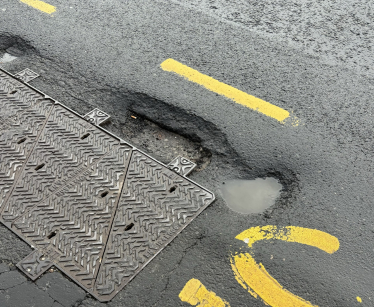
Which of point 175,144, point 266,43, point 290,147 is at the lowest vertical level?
point 175,144

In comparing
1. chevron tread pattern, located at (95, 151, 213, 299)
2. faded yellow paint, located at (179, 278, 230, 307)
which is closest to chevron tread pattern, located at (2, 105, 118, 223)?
chevron tread pattern, located at (95, 151, 213, 299)

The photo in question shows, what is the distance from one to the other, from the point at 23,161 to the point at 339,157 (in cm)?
276

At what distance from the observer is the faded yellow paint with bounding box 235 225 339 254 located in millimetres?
A: 2648

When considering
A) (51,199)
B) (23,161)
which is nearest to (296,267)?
(51,199)

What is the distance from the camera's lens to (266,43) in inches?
174

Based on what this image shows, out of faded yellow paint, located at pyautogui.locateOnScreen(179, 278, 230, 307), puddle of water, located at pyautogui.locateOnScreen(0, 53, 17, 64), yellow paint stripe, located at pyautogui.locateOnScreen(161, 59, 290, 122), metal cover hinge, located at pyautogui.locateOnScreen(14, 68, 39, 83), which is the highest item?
yellow paint stripe, located at pyautogui.locateOnScreen(161, 59, 290, 122)

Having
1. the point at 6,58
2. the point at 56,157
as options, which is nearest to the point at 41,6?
the point at 6,58

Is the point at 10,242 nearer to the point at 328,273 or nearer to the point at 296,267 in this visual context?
the point at 296,267

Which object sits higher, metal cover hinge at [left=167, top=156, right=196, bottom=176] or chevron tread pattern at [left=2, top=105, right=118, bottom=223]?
metal cover hinge at [left=167, top=156, right=196, bottom=176]

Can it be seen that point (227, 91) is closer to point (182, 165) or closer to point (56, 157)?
point (182, 165)

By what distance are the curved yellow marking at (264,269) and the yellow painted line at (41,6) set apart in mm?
4058

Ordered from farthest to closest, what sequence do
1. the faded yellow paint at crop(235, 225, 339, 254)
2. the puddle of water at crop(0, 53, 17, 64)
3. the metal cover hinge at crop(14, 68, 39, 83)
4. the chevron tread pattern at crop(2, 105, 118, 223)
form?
1. the puddle of water at crop(0, 53, 17, 64)
2. the metal cover hinge at crop(14, 68, 39, 83)
3. the chevron tread pattern at crop(2, 105, 118, 223)
4. the faded yellow paint at crop(235, 225, 339, 254)

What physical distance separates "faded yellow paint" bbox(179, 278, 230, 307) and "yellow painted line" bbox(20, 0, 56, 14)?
416 cm

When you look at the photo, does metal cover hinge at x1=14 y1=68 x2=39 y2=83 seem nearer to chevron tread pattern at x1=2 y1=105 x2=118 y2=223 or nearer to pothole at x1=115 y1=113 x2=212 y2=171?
chevron tread pattern at x1=2 y1=105 x2=118 y2=223
